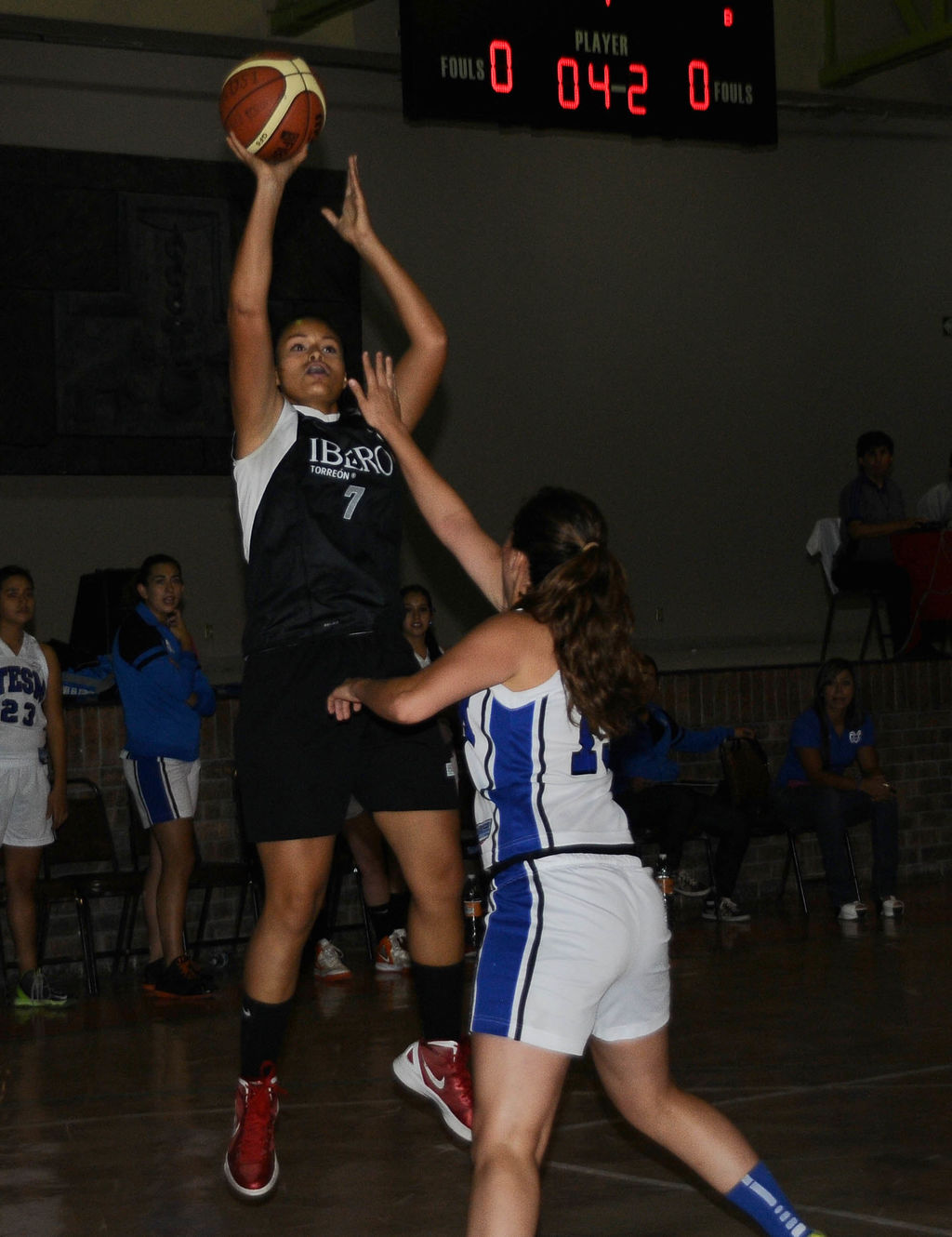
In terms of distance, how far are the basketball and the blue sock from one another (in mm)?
2595

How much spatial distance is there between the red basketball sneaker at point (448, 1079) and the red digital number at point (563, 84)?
5.20 metres

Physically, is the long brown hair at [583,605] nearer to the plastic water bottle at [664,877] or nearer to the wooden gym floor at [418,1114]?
the plastic water bottle at [664,877]

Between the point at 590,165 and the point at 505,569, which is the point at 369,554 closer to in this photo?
the point at 505,569

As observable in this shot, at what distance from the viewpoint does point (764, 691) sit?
975 cm

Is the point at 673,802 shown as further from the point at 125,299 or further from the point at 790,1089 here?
the point at 125,299

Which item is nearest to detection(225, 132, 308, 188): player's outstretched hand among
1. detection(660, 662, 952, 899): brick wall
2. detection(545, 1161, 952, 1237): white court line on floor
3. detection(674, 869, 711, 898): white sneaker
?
detection(545, 1161, 952, 1237): white court line on floor

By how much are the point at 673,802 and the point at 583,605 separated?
5824 mm

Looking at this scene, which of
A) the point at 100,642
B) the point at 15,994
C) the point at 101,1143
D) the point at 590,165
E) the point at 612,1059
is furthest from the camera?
the point at 590,165

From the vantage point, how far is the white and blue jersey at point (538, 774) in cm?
291

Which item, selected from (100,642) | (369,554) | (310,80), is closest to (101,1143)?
(369,554)

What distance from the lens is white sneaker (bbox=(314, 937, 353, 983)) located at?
759 centimetres

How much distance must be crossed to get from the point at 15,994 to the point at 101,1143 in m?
2.71

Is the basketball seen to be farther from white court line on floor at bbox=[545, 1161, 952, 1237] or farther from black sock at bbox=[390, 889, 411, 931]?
black sock at bbox=[390, 889, 411, 931]

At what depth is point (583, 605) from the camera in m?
2.94
